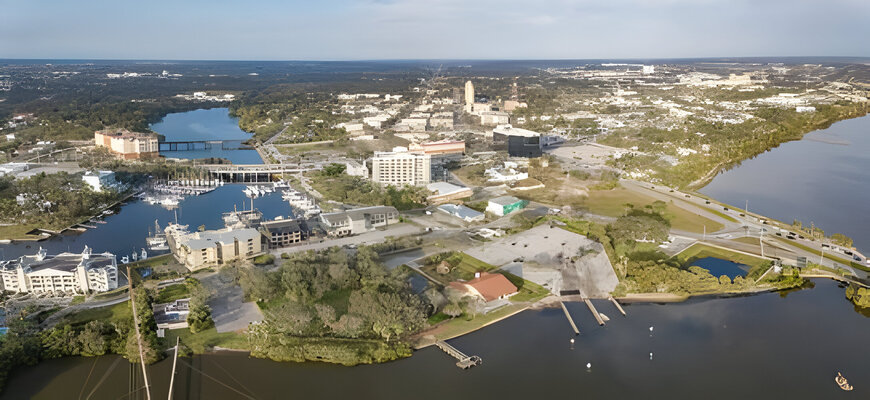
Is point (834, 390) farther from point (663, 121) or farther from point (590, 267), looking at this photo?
point (663, 121)

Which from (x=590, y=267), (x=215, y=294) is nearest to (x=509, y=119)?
(x=590, y=267)

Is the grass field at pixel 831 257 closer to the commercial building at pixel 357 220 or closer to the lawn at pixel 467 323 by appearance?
the lawn at pixel 467 323

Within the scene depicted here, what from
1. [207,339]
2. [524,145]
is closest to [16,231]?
[207,339]

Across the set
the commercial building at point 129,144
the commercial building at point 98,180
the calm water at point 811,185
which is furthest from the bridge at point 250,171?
the calm water at point 811,185

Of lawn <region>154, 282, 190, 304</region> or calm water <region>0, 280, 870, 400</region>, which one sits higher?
lawn <region>154, 282, 190, 304</region>

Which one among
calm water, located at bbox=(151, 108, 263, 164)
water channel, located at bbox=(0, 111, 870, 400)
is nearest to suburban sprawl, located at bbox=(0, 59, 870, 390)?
Result: water channel, located at bbox=(0, 111, 870, 400)

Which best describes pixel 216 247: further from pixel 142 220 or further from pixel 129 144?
pixel 129 144

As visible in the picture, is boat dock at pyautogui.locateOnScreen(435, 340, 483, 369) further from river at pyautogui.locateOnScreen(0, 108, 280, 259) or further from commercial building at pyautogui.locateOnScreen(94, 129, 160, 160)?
commercial building at pyautogui.locateOnScreen(94, 129, 160, 160)
